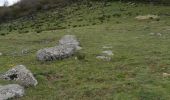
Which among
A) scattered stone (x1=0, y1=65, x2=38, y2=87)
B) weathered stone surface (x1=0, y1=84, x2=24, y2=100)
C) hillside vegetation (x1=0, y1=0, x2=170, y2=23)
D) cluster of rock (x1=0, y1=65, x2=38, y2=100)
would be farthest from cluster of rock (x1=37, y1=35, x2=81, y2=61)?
hillside vegetation (x1=0, y1=0, x2=170, y2=23)

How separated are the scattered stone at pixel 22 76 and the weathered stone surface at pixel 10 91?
895mm

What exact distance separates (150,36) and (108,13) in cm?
2395

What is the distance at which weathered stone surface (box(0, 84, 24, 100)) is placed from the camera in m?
19.4

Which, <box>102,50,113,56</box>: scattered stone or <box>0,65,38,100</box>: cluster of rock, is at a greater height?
<box>0,65,38,100</box>: cluster of rock

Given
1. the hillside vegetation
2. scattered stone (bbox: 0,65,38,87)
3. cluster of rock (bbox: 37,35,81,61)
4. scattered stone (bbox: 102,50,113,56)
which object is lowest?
the hillside vegetation

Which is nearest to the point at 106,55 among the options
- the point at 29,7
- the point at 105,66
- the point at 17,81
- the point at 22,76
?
the point at 105,66

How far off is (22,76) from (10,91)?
185 centimetres

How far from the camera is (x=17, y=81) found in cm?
2141

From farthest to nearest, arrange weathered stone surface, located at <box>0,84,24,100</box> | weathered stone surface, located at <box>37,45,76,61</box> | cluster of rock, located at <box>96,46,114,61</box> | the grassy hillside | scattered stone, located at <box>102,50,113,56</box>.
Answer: scattered stone, located at <box>102,50,113,56</box>
cluster of rock, located at <box>96,46,114,61</box>
weathered stone surface, located at <box>37,45,76,61</box>
the grassy hillside
weathered stone surface, located at <box>0,84,24,100</box>

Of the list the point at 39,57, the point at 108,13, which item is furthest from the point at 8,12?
the point at 39,57

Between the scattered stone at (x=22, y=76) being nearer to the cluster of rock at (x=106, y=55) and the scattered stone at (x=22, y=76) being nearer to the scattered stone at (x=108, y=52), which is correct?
the cluster of rock at (x=106, y=55)

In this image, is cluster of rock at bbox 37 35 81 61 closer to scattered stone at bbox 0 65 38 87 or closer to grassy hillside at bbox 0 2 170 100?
grassy hillside at bbox 0 2 170 100

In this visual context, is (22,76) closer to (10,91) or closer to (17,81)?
(17,81)

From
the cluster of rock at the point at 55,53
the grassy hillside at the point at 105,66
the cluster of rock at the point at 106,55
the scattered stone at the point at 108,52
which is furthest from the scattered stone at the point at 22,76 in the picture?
the scattered stone at the point at 108,52
